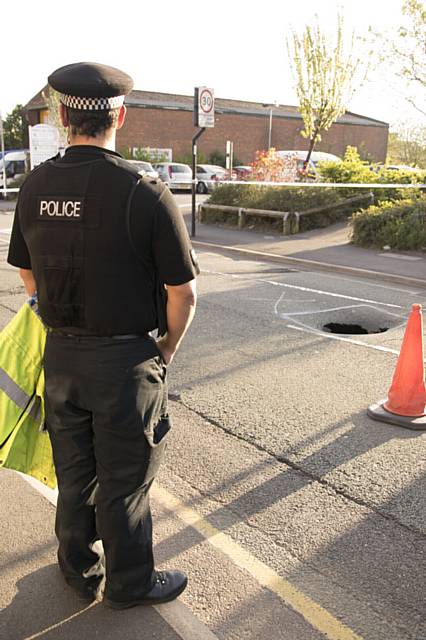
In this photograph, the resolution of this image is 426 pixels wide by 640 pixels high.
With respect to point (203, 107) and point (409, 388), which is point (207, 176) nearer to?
point (203, 107)

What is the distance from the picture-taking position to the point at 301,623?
2.50 metres

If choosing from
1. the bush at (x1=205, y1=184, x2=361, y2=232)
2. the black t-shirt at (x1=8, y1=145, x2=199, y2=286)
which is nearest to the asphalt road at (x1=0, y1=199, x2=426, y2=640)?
the black t-shirt at (x1=8, y1=145, x2=199, y2=286)

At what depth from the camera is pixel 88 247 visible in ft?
7.14

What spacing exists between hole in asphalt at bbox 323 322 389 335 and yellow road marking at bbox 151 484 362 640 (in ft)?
13.3

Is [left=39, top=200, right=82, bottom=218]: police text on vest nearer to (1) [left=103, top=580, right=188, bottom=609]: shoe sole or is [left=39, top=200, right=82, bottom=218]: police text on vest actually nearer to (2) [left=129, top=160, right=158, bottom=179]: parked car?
(2) [left=129, top=160, right=158, bottom=179]: parked car

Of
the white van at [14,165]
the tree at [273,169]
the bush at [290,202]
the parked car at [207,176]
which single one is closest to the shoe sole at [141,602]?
the bush at [290,202]

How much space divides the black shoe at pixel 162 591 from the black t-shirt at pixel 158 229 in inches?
50.0

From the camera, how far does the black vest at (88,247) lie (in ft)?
7.04

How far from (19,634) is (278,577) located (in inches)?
43.9

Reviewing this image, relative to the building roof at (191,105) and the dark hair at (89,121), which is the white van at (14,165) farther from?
the dark hair at (89,121)

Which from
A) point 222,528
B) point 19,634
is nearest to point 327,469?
point 222,528

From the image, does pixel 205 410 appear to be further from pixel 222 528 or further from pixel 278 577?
pixel 278 577

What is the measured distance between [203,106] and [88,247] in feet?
41.3

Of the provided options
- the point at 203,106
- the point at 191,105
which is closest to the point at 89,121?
the point at 203,106
